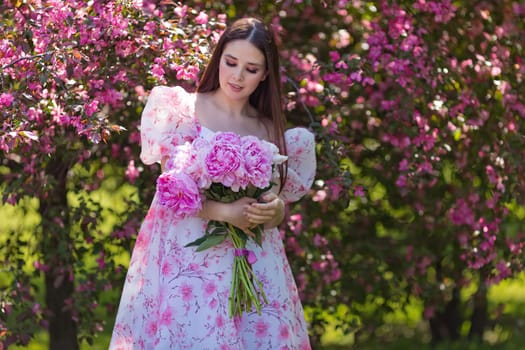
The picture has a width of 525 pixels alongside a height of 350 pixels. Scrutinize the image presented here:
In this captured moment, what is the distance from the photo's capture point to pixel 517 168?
4.69m

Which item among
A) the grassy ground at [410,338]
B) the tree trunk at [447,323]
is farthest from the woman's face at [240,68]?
the tree trunk at [447,323]

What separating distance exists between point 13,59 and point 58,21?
206mm

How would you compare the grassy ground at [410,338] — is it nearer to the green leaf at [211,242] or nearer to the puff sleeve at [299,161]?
the puff sleeve at [299,161]

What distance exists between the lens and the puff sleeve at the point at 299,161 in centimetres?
362

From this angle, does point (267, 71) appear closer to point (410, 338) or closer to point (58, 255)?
point (58, 255)

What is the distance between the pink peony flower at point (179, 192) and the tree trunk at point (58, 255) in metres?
1.09

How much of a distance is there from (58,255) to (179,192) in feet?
4.81

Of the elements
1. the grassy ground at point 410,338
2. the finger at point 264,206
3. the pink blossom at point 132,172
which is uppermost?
the finger at point 264,206

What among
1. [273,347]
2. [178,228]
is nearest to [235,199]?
[178,228]

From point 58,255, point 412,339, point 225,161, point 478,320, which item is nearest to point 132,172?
point 58,255

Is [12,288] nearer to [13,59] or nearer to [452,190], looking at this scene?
[13,59]

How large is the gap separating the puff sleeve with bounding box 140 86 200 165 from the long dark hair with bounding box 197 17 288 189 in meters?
0.15

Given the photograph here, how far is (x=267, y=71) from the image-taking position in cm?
346

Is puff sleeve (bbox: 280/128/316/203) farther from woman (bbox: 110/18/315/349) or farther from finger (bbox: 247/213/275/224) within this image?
finger (bbox: 247/213/275/224)
